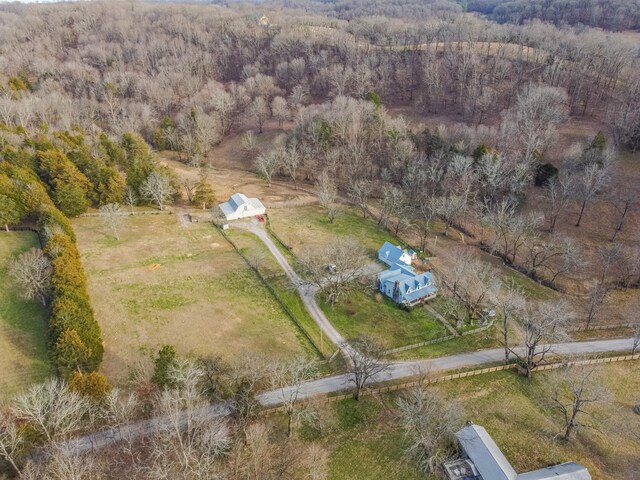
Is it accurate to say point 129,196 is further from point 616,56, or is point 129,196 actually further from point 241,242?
point 616,56

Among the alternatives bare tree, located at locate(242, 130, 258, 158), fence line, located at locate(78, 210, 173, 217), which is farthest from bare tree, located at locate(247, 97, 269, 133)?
fence line, located at locate(78, 210, 173, 217)

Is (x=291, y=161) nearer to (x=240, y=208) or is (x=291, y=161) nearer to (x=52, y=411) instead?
(x=240, y=208)

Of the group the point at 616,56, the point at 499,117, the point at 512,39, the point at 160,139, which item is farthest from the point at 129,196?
the point at 512,39

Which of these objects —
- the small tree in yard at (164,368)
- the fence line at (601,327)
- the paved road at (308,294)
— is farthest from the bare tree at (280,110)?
the small tree in yard at (164,368)

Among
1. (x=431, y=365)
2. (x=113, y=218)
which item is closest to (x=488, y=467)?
(x=431, y=365)

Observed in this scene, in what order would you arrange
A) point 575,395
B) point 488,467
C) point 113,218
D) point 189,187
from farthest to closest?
point 189,187 < point 113,218 < point 575,395 < point 488,467

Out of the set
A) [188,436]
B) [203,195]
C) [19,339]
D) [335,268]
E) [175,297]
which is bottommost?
[175,297]
